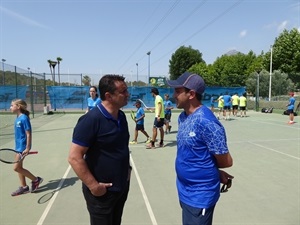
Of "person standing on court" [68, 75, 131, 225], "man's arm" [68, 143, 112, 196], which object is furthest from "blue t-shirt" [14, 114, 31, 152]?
"man's arm" [68, 143, 112, 196]

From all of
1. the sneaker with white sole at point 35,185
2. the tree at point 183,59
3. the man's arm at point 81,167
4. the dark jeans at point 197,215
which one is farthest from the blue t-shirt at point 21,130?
the tree at point 183,59

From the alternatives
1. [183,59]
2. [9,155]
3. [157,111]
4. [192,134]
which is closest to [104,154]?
[192,134]

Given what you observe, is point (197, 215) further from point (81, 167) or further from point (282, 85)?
point (282, 85)

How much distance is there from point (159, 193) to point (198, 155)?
307 centimetres

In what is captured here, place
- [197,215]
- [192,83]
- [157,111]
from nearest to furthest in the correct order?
[197,215], [192,83], [157,111]

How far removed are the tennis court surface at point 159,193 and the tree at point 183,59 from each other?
7112 centimetres

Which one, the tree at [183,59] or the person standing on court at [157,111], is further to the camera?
the tree at [183,59]

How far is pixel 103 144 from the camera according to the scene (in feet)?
8.67

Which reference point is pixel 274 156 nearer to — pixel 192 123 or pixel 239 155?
pixel 239 155

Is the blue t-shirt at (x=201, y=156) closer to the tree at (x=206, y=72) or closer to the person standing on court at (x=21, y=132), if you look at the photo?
the person standing on court at (x=21, y=132)

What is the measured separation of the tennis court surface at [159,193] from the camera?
4.46 meters

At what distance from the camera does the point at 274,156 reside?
28.7 ft

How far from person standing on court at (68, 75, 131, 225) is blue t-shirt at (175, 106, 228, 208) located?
599mm

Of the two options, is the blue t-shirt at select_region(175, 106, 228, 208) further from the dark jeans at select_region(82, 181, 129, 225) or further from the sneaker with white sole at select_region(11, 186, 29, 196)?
the sneaker with white sole at select_region(11, 186, 29, 196)
